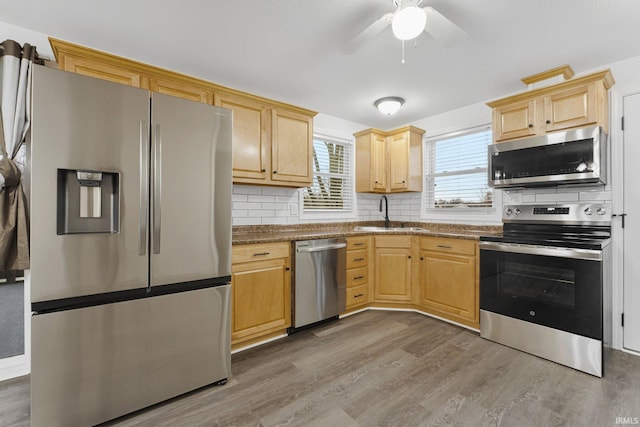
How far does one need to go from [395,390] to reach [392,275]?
5.22 ft

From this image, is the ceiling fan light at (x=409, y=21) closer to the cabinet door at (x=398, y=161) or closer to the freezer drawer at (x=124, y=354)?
the freezer drawer at (x=124, y=354)

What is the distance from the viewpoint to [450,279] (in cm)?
300

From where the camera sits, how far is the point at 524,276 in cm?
242

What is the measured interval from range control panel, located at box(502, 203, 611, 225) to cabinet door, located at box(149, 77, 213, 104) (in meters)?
3.17

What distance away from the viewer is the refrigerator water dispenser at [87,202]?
4.92ft

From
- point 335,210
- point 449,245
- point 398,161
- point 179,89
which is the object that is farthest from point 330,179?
point 179,89

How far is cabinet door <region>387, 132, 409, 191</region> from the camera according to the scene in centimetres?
382

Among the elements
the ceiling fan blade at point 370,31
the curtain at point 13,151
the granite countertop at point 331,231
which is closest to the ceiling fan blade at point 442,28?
the ceiling fan blade at point 370,31

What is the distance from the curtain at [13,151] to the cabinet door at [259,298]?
4.68ft

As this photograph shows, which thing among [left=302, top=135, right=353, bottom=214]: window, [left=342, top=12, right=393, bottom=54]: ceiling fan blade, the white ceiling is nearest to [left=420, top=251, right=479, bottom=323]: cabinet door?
[left=302, top=135, right=353, bottom=214]: window

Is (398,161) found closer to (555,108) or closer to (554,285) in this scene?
(555,108)

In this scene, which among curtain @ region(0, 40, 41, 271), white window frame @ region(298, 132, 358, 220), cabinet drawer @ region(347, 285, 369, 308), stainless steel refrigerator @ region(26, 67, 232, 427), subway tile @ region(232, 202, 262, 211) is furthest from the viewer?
white window frame @ region(298, 132, 358, 220)

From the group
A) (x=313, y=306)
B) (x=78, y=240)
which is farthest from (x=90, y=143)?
(x=313, y=306)

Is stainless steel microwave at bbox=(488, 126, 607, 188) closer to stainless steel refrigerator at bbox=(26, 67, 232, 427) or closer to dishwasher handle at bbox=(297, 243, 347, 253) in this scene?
dishwasher handle at bbox=(297, 243, 347, 253)
